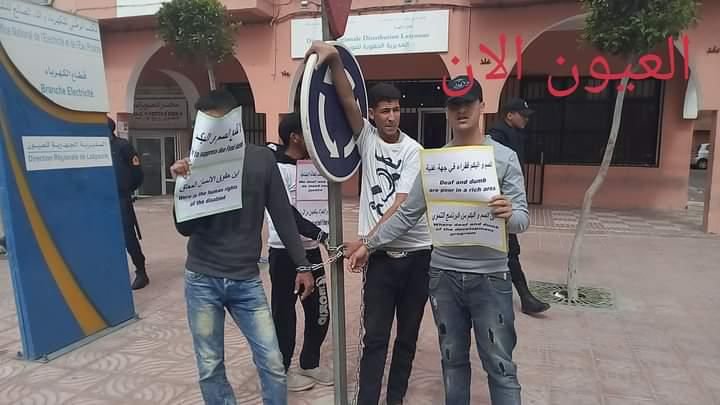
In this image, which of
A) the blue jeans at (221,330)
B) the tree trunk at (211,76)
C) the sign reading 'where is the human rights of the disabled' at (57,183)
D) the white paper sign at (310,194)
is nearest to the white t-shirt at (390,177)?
the white paper sign at (310,194)

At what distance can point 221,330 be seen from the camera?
8.44 ft

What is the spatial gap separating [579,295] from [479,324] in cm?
338

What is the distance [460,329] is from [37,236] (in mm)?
2940

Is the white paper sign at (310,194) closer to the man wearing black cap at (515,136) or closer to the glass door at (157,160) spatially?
the man wearing black cap at (515,136)

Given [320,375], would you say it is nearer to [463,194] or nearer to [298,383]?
[298,383]

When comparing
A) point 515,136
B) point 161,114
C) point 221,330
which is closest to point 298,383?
point 221,330

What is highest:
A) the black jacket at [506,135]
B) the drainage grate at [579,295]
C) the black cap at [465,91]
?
the black cap at [465,91]

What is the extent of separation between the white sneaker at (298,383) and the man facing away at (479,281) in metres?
1.17

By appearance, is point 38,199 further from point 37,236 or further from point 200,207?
point 200,207

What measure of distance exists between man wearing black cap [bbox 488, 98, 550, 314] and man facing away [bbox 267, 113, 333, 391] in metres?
1.49

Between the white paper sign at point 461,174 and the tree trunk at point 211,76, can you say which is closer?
the white paper sign at point 461,174

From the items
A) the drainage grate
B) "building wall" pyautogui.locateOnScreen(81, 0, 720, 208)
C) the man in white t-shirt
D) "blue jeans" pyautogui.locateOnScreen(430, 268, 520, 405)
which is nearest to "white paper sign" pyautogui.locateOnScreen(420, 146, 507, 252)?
"blue jeans" pyautogui.locateOnScreen(430, 268, 520, 405)

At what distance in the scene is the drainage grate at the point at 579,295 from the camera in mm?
5066

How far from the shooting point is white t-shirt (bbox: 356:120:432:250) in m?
2.80
